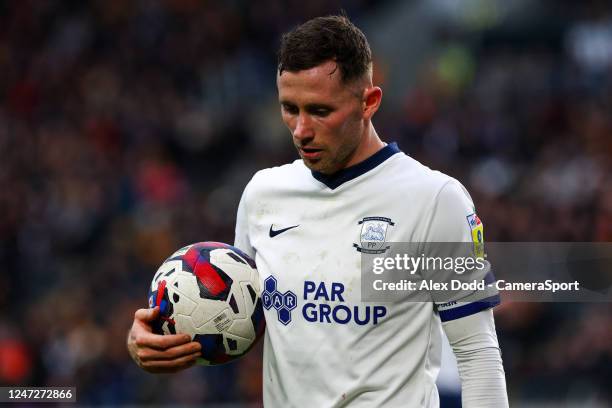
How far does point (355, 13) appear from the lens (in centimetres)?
1480

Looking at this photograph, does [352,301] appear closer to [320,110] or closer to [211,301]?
[211,301]

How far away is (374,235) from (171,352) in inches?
29.9

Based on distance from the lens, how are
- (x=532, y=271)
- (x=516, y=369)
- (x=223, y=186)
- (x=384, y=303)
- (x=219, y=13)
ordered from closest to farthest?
(x=384, y=303) → (x=532, y=271) → (x=516, y=369) → (x=223, y=186) → (x=219, y=13)

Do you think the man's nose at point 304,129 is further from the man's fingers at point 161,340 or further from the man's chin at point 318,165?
the man's fingers at point 161,340

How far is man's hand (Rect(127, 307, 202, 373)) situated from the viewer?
11.8 ft

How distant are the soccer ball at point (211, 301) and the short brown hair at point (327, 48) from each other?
684 mm

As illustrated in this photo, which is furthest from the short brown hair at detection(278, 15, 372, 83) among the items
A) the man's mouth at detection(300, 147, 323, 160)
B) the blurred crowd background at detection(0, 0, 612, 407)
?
the blurred crowd background at detection(0, 0, 612, 407)

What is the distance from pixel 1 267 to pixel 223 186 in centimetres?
253

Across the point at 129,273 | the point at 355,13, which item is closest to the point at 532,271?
the point at 129,273

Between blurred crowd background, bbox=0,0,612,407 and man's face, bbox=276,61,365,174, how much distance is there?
5383 mm

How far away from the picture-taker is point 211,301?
367 cm

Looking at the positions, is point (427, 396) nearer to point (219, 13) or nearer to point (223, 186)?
point (223, 186)

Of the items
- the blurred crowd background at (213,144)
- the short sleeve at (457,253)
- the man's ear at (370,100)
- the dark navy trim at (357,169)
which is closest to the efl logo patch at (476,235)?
the short sleeve at (457,253)

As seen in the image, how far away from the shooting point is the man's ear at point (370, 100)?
3.71 meters
